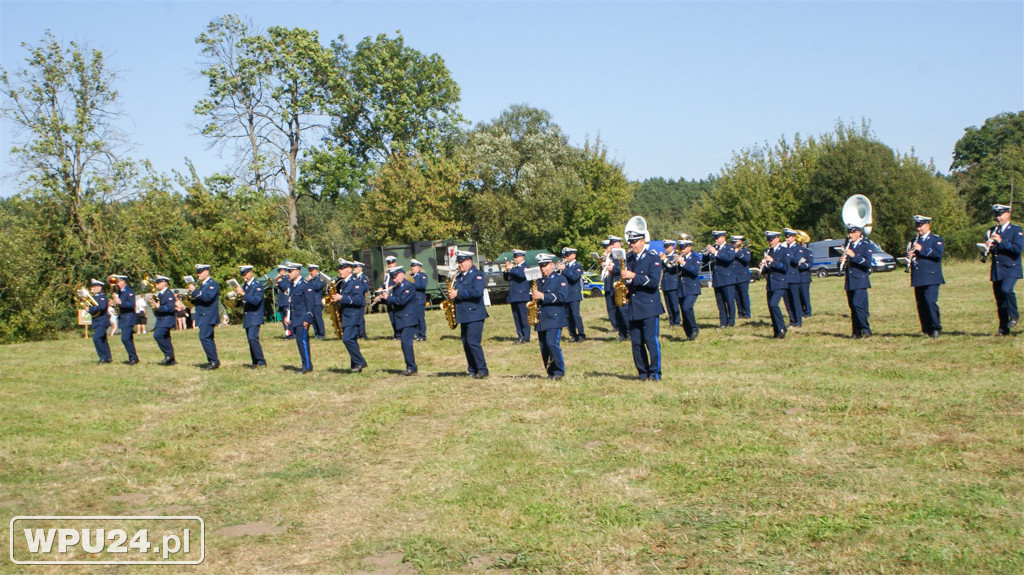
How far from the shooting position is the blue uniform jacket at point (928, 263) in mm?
13352

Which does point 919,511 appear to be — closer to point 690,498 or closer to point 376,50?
point 690,498

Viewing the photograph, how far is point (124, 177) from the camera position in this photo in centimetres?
3966

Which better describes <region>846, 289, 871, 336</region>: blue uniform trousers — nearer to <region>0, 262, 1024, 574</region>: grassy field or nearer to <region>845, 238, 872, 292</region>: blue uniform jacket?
<region>845, 238, 872, 292</region>: blue uniform jacket

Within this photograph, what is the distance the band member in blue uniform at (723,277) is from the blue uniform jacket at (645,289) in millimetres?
5669

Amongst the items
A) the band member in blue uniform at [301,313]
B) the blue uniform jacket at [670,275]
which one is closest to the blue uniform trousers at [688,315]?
the blue uniform jacket at [670,275]

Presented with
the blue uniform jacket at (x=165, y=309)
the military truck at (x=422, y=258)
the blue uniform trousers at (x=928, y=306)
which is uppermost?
the military truck at (x=422, y=258)

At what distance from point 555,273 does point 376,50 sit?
4496 centimetres

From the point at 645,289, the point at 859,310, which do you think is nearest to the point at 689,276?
the point at 859,310

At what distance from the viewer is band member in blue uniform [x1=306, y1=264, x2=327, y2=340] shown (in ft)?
60.8

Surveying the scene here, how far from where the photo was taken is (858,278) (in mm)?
14500

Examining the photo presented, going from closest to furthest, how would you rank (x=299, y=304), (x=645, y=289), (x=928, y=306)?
(x=645, y=289), (x=928, y=306), (x=299, y=304)

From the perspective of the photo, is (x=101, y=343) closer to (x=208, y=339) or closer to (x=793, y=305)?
(x=208, y=339)

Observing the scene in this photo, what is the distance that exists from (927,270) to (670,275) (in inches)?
191

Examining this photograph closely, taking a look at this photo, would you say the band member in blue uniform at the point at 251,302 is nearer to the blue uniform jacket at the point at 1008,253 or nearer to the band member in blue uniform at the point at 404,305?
the band member in blue uniform at the point at 404,305
